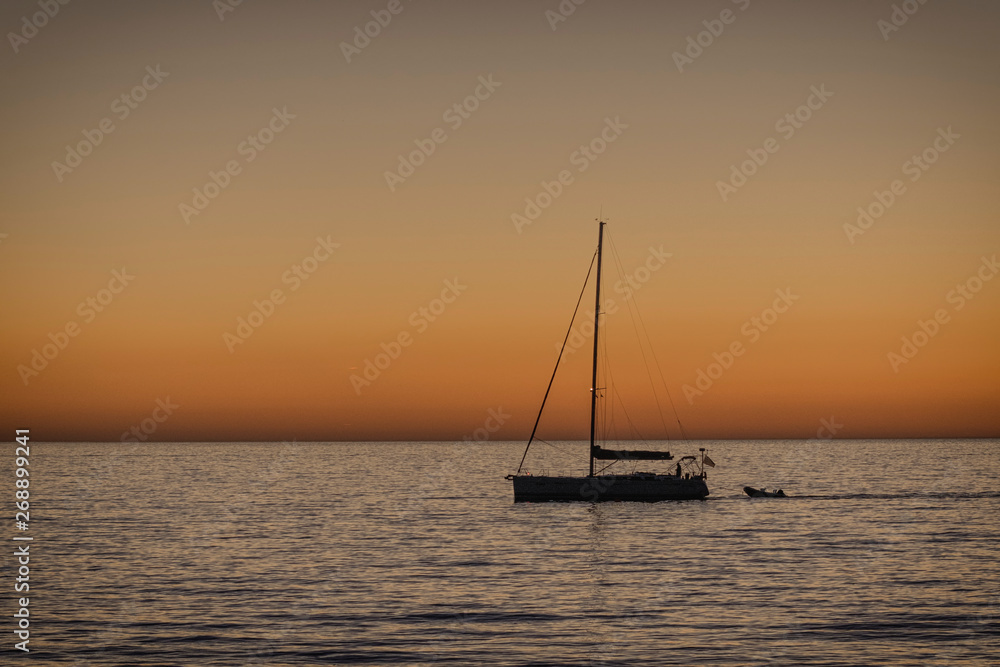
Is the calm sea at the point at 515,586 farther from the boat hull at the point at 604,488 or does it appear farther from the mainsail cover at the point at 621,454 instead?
the mainsail cover at the point at 621,454

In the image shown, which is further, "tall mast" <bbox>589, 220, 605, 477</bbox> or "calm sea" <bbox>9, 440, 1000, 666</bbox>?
"tall mast" <bbox>589, 220, 605, 477</bbox>

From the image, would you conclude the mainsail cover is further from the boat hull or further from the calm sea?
the calm sea

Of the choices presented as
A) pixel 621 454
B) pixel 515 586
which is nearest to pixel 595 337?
pixel 621 454

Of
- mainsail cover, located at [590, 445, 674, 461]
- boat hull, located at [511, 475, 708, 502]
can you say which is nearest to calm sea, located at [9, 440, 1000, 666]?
boat hull, located at [511, 475, 708, 502]

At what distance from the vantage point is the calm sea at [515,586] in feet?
98.5

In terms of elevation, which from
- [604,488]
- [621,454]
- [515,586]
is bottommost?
[515,586]

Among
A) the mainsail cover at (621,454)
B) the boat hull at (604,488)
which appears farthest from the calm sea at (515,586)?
the mainsail cover at (621,454)

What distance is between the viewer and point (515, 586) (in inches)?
1614

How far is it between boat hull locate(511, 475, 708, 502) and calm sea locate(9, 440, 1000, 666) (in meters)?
1.53

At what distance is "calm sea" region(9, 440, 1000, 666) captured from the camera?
30016 millimetres

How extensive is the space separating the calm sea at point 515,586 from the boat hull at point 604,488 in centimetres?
153

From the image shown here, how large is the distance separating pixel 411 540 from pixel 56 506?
137 feet

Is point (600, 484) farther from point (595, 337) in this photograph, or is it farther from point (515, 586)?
point (515, 586)

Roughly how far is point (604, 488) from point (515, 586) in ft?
113
